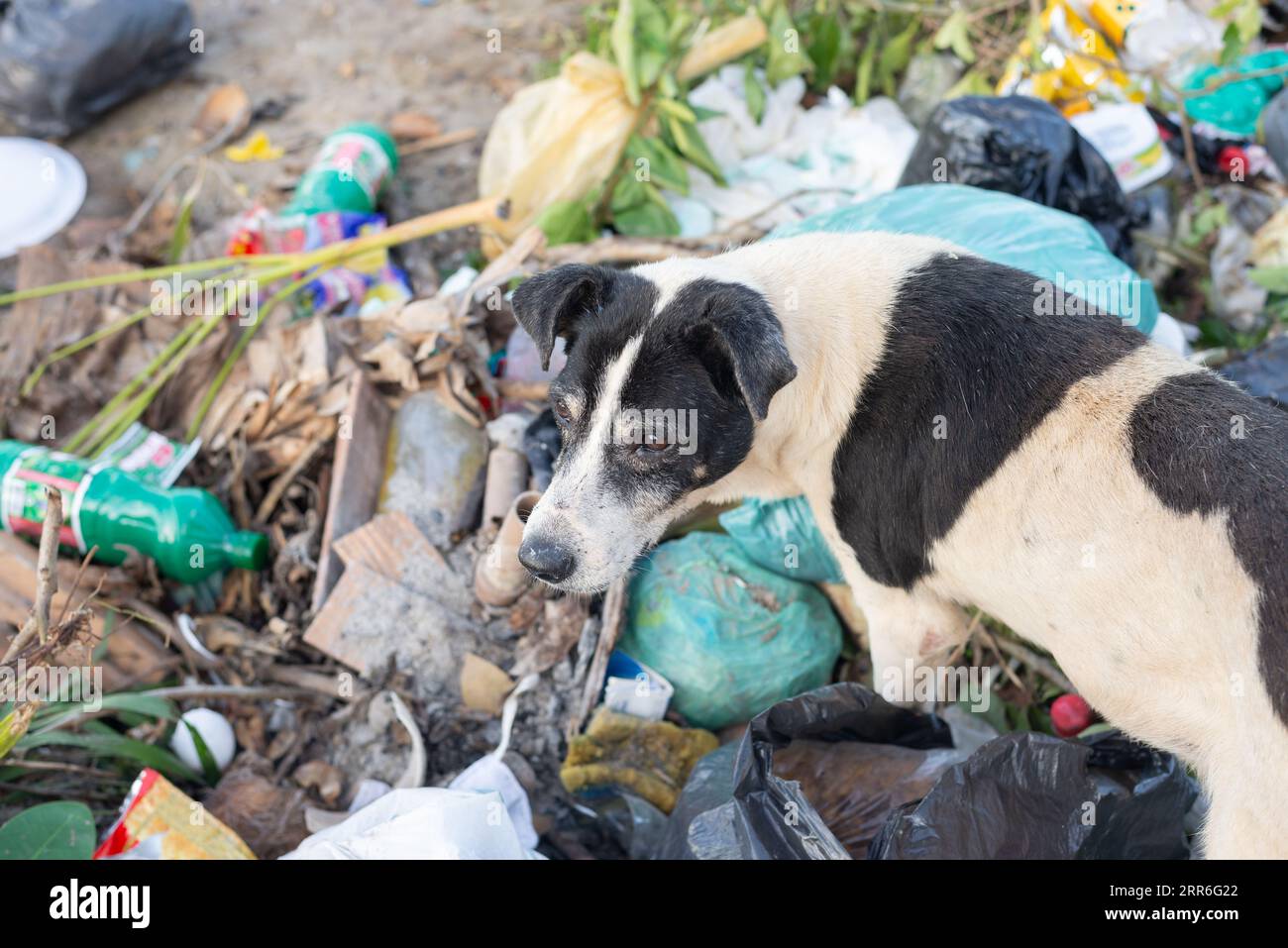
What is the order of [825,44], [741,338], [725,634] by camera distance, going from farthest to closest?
[825,44], [725,634], [741,338]

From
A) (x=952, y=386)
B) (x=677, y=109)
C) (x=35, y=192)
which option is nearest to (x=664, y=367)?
(x=952, y=386)

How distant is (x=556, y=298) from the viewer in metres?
2.49

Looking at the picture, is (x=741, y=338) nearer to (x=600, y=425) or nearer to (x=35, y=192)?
(x=600, y=425)

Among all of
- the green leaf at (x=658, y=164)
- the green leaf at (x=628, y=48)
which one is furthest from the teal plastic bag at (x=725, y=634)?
→ the green leaf at (x=628, y=48)

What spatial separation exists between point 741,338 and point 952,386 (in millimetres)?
557

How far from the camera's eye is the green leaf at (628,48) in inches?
181

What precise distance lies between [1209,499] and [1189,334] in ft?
7.65

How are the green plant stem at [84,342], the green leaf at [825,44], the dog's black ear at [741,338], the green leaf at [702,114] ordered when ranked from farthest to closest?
1. the green leaf at [825,44]
2. the green leaf at [702,114]
3. the green plant stem at [84,342]
4. the dog's black ear at [741,338]

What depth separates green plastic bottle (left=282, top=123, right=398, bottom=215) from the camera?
4.86 meters

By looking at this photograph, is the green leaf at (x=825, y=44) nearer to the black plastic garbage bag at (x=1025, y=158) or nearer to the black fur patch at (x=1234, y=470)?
the black plastic garbage bag at (x=1025, y=158)

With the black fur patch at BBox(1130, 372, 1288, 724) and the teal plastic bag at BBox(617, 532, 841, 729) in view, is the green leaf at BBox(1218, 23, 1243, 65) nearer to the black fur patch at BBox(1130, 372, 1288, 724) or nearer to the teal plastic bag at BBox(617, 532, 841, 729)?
the black fur patch at BBox(1130, 372, 1288, 724)

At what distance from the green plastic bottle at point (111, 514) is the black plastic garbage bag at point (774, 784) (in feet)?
6.08

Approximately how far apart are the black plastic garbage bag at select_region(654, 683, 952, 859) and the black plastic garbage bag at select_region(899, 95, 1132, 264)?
224 centimetres
